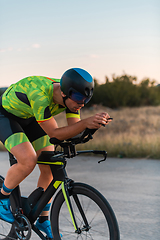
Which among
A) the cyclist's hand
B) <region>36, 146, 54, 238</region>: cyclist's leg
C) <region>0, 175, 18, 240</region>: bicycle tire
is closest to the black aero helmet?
the cyclist's hand

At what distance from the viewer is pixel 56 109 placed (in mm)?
3076

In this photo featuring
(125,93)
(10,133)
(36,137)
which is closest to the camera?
(10,133)

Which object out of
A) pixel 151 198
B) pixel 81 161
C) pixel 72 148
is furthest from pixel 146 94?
pixel 72 148

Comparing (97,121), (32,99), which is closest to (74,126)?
(97,121)

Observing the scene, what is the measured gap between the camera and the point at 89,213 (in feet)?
9.19

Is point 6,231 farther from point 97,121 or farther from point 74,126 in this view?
point 97,121

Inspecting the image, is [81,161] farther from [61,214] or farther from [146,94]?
[146,94]

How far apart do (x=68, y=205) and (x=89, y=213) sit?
23 cm

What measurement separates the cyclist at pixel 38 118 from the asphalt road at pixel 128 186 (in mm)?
841

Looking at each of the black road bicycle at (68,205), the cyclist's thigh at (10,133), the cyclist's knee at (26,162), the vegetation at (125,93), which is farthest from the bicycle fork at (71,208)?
the vegetation at (125,93)

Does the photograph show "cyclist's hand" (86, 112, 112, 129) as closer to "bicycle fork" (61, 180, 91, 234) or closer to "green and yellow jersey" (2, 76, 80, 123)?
"green and yellow jersey" (2, 76, 80, 123)

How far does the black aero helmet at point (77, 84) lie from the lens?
2582 millimetres

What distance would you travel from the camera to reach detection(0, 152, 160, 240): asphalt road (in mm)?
3643

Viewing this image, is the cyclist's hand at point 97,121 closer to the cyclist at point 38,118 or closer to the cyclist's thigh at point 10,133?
the cyclist at point 38,118
